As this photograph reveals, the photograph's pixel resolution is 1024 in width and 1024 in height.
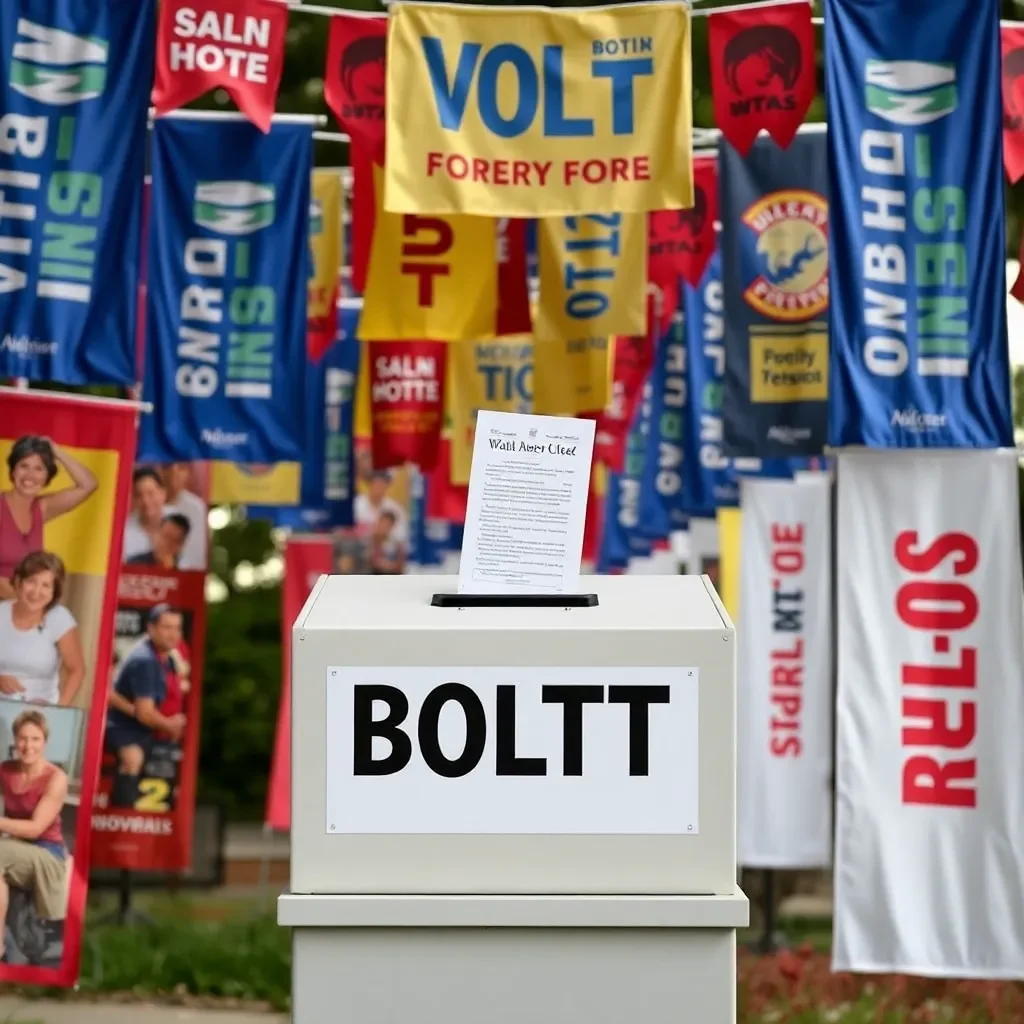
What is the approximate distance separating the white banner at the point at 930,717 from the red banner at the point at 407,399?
17.1 feet

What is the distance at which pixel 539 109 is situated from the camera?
30.5 feet

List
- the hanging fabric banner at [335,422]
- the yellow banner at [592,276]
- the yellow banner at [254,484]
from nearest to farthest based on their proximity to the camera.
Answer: the yellow banner at [592,276] < the hanging fabric banner at [335,422] < the yellow banner at [254,484]

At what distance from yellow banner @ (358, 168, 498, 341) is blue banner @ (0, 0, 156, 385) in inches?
90.8

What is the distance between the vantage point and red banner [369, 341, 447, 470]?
14.1m

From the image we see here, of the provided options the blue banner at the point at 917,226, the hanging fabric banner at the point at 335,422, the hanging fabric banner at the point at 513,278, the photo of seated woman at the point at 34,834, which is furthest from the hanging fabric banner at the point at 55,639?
the hanging fabric banner at the point at 335,422

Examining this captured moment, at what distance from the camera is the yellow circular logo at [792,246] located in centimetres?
1178

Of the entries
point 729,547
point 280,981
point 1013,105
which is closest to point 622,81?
point 1013,105

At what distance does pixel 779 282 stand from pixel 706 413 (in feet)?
10.4

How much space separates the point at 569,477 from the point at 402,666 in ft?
1.89

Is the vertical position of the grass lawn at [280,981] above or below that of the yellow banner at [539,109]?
below

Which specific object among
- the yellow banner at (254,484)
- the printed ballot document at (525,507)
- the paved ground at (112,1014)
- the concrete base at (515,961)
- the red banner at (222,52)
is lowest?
the paved ground at (112,1014)

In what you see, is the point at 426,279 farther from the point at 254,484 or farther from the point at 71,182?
the point at 254,484

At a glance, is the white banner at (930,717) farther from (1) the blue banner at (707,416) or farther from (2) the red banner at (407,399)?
(2) the red banner at (407,399)

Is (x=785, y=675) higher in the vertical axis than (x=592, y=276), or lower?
lower
